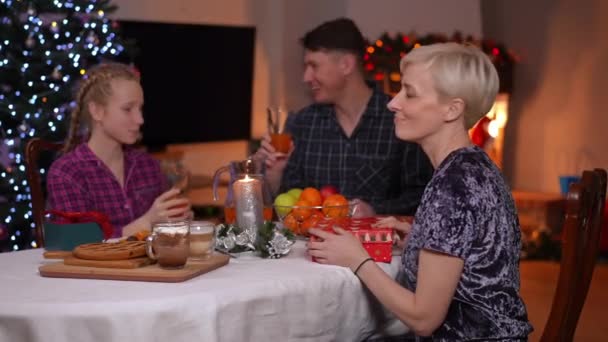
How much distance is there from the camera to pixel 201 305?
5.98 ft

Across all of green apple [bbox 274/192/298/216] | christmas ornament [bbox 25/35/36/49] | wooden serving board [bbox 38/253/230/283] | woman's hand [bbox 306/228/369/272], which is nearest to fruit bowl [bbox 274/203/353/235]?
green apple [bbox 274/192/298/216]

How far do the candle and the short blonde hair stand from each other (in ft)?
1.87

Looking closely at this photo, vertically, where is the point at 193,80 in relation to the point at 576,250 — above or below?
above

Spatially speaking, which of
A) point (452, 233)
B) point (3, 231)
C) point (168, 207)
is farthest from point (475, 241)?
point (3, 231)

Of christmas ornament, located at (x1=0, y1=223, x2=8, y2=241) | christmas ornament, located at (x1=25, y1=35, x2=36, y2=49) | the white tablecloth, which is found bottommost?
christmas ornament, located at (x1=0, y1=223, x2=8, y2=241)

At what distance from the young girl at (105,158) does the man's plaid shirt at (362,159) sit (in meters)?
0.63

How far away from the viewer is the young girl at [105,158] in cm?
296

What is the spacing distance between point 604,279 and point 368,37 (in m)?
2.52

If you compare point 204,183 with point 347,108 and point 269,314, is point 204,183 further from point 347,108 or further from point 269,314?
point 269,314

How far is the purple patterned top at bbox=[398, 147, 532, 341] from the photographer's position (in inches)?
78.9

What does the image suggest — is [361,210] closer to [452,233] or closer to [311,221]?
[311,221]

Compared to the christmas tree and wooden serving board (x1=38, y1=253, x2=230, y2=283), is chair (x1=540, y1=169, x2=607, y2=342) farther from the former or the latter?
the christmas tree

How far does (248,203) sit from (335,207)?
0.82 feet

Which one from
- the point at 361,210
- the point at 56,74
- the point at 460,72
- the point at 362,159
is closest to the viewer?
the point at 460,72
